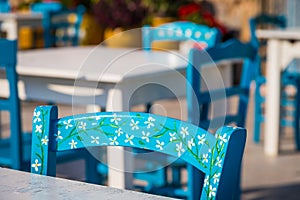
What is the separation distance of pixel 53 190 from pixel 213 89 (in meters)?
1.54

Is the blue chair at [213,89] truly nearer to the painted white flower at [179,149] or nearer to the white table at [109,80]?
the white table at [109,80]

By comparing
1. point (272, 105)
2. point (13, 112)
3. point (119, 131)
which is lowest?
point (272, 105)

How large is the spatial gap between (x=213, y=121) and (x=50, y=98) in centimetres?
63

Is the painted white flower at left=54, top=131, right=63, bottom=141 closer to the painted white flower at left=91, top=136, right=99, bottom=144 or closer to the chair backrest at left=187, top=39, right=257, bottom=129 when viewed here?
the painted white flower at left=91, top=136, right=99, bottom=144

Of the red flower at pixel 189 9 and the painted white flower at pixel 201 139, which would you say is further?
the red flower at pixel 189 9

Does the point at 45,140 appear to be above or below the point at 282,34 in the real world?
below

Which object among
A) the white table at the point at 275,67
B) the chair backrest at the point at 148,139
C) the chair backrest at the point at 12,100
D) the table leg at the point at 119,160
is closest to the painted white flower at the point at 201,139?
the chair backrest at the point at 148,139

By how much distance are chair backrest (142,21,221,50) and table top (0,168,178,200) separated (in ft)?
6.44

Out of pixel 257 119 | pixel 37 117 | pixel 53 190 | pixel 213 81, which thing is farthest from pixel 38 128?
pixel 257 119

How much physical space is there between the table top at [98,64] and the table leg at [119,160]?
2.5 inches

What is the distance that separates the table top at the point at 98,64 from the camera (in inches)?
98.5

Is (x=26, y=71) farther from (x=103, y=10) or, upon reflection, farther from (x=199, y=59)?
(x=103, y=10)

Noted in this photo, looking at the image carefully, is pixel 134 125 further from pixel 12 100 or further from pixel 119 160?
pixel 12 100

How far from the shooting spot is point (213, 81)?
276 centimetres
